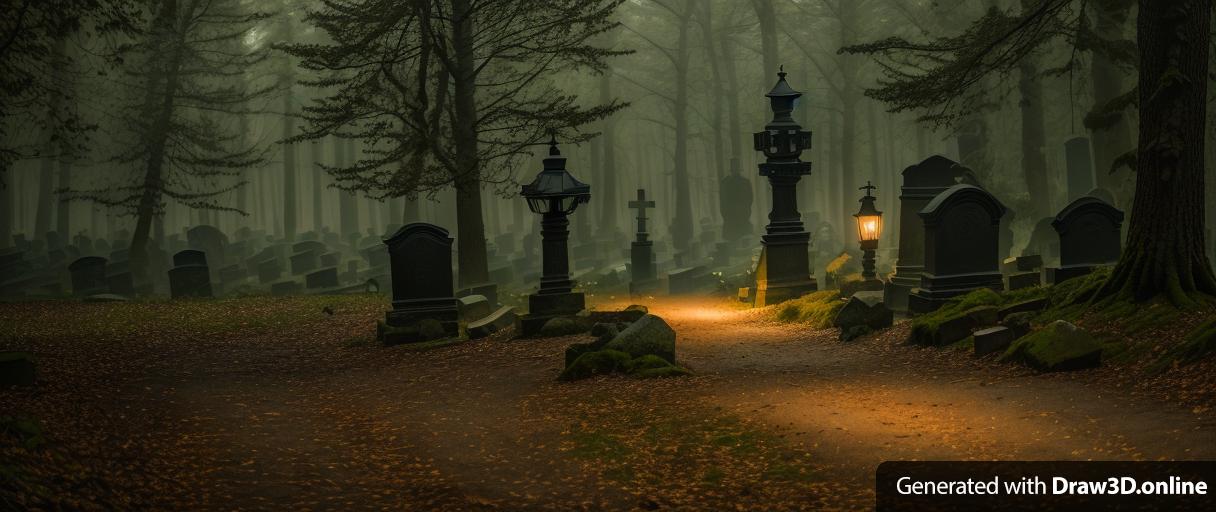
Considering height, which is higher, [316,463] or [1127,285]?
[1127,285]

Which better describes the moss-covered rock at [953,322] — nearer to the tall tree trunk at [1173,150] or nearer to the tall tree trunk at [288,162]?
the tall tree trunk at [1173,150]

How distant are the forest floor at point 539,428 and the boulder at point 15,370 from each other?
10.3 inches

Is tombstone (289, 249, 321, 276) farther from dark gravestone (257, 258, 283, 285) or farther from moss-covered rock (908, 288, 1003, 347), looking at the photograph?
moss-covered rock (908, 288, 1003, 347)

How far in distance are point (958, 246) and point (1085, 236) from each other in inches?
81.5

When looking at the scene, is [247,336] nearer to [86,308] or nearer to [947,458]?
[86,308]

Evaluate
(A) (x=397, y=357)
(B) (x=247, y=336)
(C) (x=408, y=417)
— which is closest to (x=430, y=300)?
(A) (x=397, y=357)

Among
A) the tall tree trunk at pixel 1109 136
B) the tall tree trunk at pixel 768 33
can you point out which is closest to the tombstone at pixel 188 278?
the tall tree trunk at pixel 768 33

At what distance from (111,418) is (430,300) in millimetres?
7211

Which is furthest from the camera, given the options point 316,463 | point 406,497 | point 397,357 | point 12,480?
point 397,357

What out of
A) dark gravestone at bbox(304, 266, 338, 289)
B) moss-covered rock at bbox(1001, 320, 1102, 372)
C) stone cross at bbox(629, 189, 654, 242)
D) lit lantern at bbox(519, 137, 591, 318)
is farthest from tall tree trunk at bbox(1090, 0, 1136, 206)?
dark gravestone at bbox(304, 266, 338, 289)

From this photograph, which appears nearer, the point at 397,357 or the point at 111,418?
the point at 111,418

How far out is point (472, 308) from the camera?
1758 cm

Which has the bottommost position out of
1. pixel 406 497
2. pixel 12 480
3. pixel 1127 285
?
pixel 406 497

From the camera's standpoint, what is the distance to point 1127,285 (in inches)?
396
